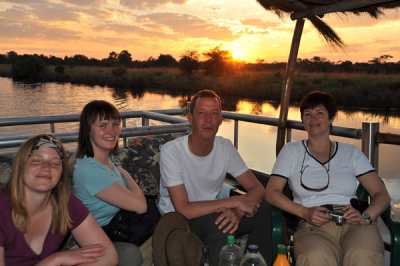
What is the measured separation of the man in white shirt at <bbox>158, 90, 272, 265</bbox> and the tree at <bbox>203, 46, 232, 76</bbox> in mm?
19580

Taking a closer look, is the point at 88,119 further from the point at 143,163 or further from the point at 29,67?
the point at 29,67

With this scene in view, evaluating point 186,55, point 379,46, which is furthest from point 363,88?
point 379,46

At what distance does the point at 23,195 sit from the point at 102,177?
412 mm

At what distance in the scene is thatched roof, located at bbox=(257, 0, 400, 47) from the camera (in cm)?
289

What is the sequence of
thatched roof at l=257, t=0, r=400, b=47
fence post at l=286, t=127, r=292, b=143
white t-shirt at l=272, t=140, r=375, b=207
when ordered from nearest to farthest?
white t-shirt at l=272, t=140, r=375, b=207 → thatched roof at l=257, t=0, r=400, b=47 → fence post at l=286, t=127, r=292, b=143

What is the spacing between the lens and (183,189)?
200cm

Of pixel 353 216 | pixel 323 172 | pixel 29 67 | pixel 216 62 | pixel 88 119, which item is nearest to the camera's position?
pixel 88 119

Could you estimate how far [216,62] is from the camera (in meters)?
21.9

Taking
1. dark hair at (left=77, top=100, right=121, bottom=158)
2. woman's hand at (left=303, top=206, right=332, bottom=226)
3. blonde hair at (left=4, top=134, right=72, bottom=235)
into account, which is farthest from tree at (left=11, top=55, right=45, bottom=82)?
woman's hand at (left=303, top=206, right=332, bottom=226)

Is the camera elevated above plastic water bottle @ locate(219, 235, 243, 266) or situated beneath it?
elevated above

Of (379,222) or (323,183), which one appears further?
(379,222)

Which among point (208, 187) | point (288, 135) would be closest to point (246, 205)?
point (208, 187)

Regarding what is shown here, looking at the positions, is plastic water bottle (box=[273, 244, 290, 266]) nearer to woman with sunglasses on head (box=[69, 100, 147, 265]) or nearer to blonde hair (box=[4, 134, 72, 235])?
woman with sunglasses on head (box=[69, 100, 147, 265])

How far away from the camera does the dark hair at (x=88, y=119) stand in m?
1.80
